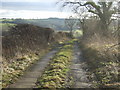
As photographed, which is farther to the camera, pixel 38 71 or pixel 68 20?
Result: pixel 68 20

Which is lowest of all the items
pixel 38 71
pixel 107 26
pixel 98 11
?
pixel 38 71

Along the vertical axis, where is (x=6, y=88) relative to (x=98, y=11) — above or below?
below

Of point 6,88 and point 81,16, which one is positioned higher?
point 81,16

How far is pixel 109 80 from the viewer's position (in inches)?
397

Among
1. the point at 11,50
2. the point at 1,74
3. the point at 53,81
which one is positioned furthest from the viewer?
the point at 11,50

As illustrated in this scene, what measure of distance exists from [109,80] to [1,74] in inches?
251

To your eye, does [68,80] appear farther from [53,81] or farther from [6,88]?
[6,88]

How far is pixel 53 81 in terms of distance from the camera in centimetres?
1036

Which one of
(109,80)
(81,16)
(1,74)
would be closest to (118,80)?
(109,80)

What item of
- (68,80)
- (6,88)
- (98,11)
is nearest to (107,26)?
(98,11)

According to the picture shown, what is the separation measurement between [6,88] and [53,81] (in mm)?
2523

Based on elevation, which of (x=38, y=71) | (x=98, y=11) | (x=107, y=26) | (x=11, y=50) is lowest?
(x=38, y=71)

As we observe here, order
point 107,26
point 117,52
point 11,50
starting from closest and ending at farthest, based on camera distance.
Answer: point 117,52
point 11,50
point 107,26

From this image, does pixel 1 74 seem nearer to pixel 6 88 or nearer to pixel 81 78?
pixel 6 88
